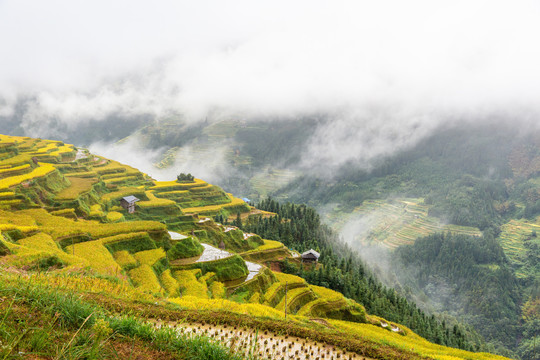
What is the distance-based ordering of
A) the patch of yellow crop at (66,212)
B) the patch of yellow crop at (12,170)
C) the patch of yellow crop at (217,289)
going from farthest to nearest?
the patch of yellow crop at (12,170)
the patch of yellow crop at (66,212)
the patch of yellow crop at (217,289)

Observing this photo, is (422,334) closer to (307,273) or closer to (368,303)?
(368,303)

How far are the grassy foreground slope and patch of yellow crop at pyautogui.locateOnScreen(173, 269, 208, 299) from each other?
0.18 metres

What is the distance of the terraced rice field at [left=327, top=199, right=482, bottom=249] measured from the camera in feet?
489

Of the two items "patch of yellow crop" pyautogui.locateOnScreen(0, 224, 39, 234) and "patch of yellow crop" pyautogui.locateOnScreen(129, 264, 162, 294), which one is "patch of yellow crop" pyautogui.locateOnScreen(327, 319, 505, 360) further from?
"patch of yellow crop" pyautogui.locateOnScreen(0, 224, 39, 234)

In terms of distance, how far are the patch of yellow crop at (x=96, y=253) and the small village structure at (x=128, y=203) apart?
2751cm

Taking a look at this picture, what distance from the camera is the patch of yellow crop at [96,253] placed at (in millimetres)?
26516

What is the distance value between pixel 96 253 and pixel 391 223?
15627 cm

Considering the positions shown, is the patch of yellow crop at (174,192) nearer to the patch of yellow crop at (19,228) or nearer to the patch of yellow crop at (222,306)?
the patch of yellow crop at (19,228)

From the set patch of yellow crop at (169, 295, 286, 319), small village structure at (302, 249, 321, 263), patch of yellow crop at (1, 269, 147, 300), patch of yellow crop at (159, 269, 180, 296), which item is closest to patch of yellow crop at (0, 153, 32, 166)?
patch of yellow crop at (159, 269, 180, 296)

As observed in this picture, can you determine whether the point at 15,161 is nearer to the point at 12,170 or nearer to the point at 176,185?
the point at 12,170

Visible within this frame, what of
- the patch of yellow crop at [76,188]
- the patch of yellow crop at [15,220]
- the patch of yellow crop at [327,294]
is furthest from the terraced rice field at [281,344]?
the patch of yellow crop at [76,188]

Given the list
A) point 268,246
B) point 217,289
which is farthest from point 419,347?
point 268,246

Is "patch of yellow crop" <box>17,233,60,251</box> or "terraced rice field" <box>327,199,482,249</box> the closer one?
"patch of yellow crop" <box>17,233,60,251</box>

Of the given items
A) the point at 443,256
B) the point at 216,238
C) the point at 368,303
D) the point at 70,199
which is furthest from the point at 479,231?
the point at 70,199
